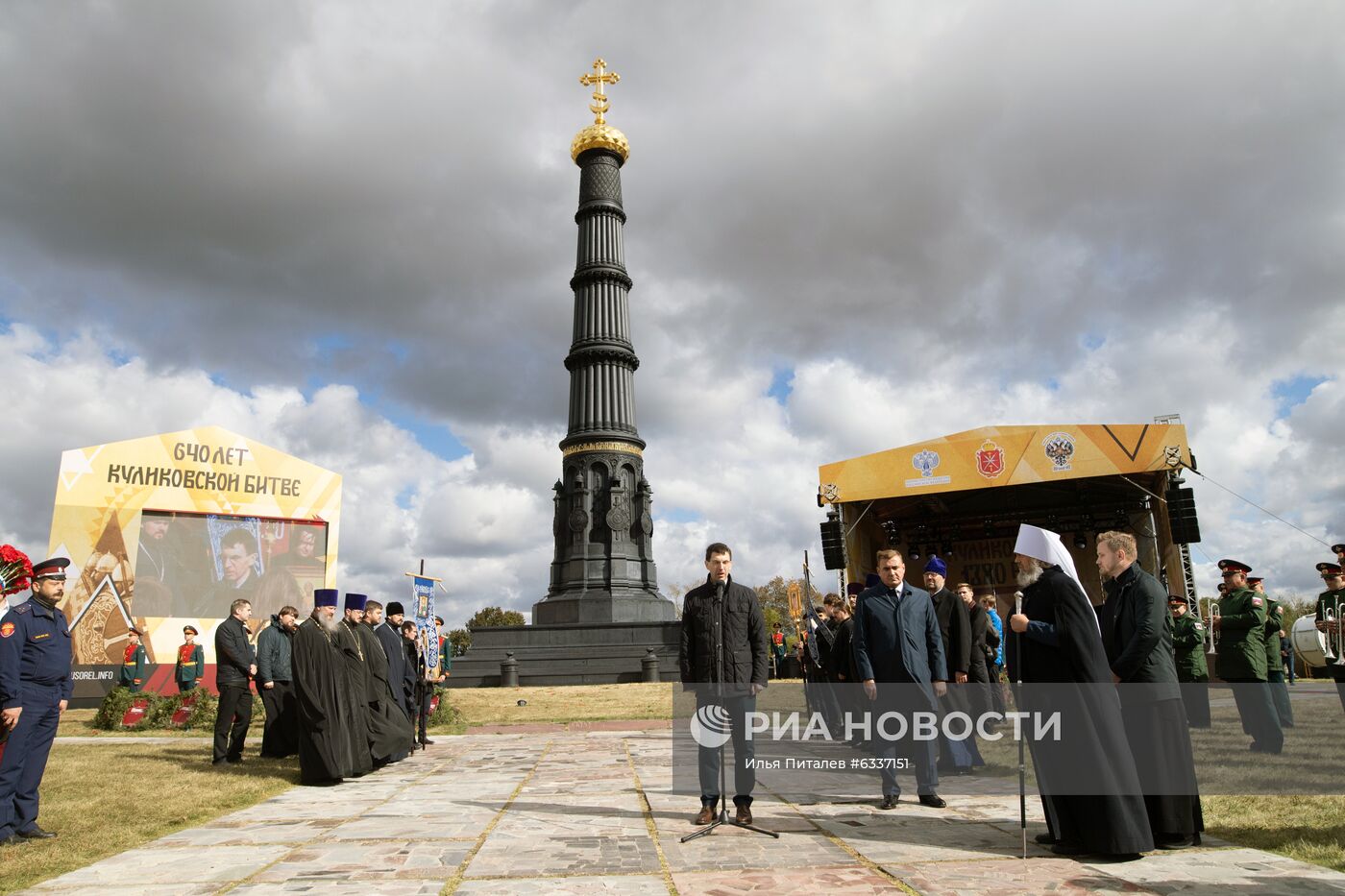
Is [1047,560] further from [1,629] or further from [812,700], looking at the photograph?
[812,700]

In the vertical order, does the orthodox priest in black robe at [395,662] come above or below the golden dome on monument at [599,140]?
below

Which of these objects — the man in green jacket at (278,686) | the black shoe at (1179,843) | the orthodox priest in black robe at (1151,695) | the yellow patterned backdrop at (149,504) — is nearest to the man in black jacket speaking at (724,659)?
the orthodox priest in black robe at (1151,695)

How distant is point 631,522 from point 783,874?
23.9 meters

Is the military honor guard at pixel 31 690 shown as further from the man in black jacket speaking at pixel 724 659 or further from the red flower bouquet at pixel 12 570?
the man in black jacket speaking at pixel 724 659

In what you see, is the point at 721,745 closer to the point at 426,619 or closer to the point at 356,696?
the point at 356,696

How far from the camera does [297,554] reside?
25.5m

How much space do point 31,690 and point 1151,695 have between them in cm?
767

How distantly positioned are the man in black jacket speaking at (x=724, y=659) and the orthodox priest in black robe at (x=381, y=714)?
15.6 feet

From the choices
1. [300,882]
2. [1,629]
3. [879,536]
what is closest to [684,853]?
[300,882]

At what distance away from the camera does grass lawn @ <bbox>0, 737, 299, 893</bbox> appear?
5.07 meters

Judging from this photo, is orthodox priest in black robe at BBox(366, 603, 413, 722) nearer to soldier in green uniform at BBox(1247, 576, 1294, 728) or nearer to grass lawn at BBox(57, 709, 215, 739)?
grass lawn at BBox(57, 709, 215, 739)

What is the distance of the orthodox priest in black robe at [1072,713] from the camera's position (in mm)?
4441

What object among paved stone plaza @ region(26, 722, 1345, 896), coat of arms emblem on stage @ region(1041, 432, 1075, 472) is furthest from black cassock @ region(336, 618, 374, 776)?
coat of arms emblem on stage @ region(1041, 432, 1075, 472)

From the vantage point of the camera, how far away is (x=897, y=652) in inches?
248
